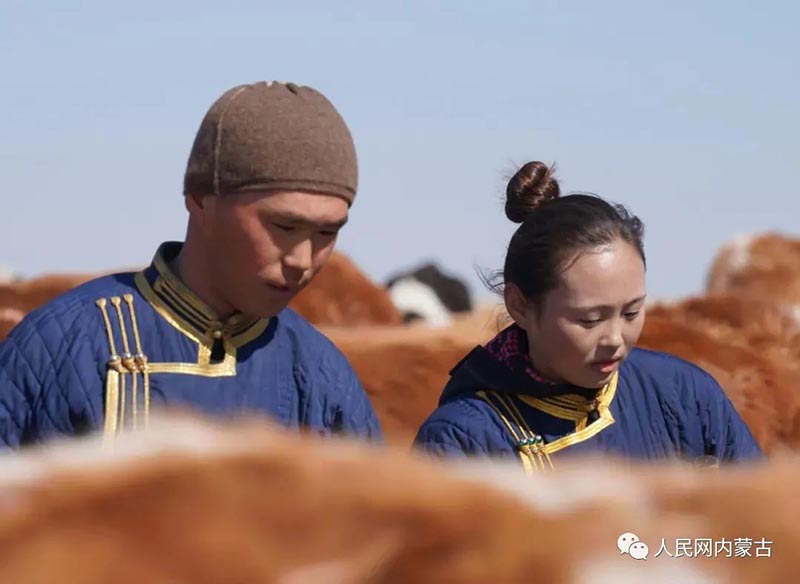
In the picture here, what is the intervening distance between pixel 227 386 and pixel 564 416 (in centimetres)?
65

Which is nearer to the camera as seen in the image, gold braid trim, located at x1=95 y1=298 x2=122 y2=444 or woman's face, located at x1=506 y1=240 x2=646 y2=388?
gold braid trim, located at x1=95 y1=298 x2=122 y2=444

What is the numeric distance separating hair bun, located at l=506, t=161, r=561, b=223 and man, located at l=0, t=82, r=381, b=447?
0.50 meters

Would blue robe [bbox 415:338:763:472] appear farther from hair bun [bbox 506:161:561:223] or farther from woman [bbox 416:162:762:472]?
hair bun [bbox 506:161:561:223]

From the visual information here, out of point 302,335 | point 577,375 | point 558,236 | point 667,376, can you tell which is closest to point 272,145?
point 302,335

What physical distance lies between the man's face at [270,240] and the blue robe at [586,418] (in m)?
0.44

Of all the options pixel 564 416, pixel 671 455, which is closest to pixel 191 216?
pixel 564 416

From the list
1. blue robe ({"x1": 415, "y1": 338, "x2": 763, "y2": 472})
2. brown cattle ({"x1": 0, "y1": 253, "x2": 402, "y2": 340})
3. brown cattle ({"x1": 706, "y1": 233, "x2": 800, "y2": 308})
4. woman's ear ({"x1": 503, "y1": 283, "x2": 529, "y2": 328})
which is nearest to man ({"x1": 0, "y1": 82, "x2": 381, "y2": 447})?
blue robe ({"x1": 415, "y1": 338, "x2": 763, "y2": 472})

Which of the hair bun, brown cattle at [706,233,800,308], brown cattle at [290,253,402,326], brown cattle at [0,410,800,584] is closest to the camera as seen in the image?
brown cattle at [0,410,800,584]

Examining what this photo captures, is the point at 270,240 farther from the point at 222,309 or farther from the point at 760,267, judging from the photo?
the point at 760,267

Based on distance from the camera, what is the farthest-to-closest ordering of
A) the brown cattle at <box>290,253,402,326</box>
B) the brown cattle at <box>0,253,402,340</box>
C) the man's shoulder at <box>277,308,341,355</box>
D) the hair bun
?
the brown cattle at <box>290,253,402,326</box> → the brown cattle at <box>0,253,402,340</box> → the hair bun → the man's shoulder at <box>277,308,341,355</box>

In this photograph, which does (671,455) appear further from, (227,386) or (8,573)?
(8,573)

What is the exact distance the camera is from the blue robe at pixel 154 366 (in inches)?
80.4

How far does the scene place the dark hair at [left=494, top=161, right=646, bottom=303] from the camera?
2336 millimetres

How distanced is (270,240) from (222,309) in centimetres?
21
